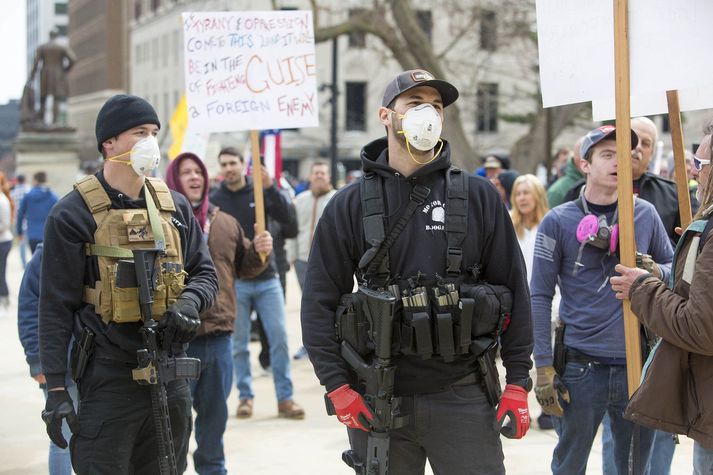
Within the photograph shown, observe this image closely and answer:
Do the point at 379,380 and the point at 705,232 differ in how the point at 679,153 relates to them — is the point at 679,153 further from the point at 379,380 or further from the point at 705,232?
the point at 379,380

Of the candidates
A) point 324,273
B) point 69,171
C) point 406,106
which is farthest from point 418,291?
point 69,171

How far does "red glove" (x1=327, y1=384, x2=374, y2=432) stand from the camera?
3.75m

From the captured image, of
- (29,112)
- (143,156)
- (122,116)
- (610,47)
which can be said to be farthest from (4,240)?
(29,112)

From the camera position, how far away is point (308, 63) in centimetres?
705

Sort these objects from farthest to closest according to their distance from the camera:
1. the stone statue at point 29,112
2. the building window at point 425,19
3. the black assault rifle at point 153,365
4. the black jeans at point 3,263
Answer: the stone statue at point 29,112 < the building window at point 425,19 < the black jeans at point 3,263 < the black assault rifle at point 153,365

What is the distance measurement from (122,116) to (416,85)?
1.36 m

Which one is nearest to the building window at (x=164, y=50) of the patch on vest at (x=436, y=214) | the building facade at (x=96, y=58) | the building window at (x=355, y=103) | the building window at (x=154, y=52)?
the building window at (x=154, y=52)

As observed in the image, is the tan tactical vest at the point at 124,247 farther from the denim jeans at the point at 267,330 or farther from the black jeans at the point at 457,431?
the denim jeans at the point at 267,330

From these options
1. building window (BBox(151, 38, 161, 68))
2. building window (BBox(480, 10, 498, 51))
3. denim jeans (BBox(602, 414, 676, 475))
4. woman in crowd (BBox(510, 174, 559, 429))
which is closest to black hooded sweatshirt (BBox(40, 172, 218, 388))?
denim jeans (BBox(602, 414, 676, 475))

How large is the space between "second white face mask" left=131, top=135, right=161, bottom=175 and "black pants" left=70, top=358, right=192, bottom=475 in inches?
31.8

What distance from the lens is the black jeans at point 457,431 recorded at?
3803mm

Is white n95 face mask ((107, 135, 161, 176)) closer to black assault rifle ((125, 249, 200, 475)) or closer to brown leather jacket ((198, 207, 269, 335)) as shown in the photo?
black assault rifle ((125, 249, 200, 475))

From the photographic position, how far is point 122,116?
452cm

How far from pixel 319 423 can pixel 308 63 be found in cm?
272
